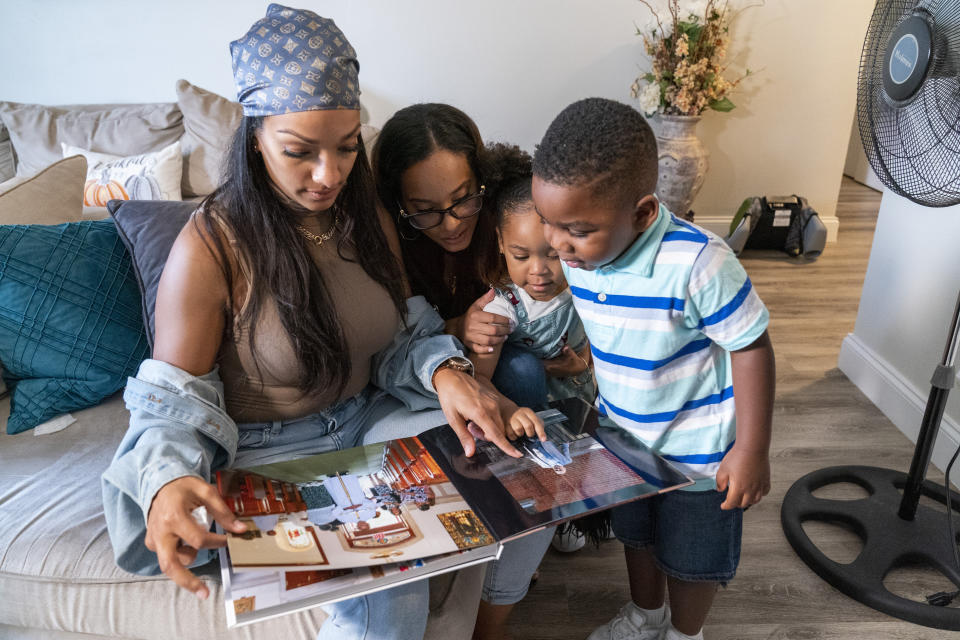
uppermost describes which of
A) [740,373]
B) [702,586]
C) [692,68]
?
[692,68]

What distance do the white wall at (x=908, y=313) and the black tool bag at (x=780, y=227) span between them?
49.7 inches

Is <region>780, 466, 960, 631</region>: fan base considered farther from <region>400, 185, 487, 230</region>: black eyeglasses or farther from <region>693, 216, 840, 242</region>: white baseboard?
<region>693, 216, 840, 242</region>: white baseboard

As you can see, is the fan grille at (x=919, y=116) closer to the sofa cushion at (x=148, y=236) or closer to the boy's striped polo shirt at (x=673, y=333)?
the boy's striped polo shirt at (x=673, y=333)

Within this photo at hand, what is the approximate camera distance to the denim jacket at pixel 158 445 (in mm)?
936

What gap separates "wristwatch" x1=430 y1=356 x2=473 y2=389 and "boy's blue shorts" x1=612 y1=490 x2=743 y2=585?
0.41 metres

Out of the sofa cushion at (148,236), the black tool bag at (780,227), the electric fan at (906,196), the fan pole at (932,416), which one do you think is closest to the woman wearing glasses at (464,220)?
the sofa cushion at (148,236)

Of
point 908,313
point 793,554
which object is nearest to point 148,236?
point 793,554

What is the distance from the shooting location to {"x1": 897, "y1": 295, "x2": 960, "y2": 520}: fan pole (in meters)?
1.57

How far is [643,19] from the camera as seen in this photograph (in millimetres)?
3459

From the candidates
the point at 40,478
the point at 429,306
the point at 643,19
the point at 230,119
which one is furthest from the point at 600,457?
the point at 643,19

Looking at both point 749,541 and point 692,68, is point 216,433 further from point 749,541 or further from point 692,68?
point 692,68

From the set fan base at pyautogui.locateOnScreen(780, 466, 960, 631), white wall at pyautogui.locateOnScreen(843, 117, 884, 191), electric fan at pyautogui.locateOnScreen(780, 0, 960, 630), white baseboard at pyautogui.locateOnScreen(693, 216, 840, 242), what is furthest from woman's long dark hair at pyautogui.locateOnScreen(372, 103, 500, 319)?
white wall at pyautogui.locateOnScreen(843, 117, 884, 191)

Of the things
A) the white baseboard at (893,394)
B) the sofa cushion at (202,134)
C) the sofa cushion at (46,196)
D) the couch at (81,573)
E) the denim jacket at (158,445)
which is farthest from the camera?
the sofa cushion at (202,134)

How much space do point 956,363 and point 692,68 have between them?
1.90m
